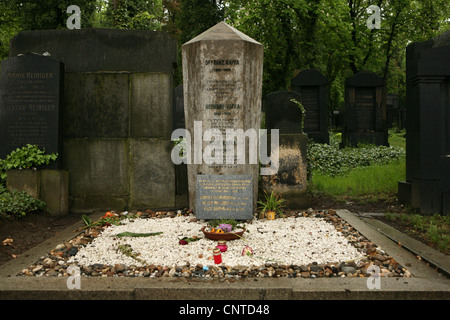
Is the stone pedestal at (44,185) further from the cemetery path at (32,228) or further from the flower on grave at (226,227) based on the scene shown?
the flower on grave at (226,227)

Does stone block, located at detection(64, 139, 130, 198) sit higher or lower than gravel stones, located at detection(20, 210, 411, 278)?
higher


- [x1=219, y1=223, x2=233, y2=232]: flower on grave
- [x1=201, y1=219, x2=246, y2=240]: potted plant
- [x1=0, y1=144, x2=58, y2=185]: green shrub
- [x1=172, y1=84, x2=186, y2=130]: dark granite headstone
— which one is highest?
[x1=172, y1=84, x2=186, y2=130]: dark granite headstone

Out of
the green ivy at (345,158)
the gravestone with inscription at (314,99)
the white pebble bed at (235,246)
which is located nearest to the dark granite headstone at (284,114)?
the white pebble bed at (235,246)

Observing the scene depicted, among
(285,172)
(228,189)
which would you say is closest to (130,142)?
(228,189)

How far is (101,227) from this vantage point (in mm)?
4898

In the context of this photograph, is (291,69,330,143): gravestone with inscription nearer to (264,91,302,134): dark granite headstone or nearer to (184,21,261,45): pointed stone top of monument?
(264,91,302,134): dark granite headstone

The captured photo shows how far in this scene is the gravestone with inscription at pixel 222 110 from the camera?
204 inches

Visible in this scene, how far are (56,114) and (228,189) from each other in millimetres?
2957

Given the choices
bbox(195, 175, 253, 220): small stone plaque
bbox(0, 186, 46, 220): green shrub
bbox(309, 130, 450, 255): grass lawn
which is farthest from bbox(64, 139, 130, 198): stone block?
bbox(309, 130, 450, 255): grass lawn

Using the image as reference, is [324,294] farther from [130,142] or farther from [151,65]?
[151,65]

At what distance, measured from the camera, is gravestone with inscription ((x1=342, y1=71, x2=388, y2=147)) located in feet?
44.1

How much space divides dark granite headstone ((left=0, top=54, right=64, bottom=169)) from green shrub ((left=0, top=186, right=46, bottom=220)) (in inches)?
22.8

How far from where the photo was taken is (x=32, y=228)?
16.2ft

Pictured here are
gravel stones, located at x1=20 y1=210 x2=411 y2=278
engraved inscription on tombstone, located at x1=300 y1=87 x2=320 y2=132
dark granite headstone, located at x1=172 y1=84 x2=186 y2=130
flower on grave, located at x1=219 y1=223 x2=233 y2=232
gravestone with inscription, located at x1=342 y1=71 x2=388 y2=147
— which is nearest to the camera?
gravel stones, located at x1=20 y1=210 x2=411 y2=278
